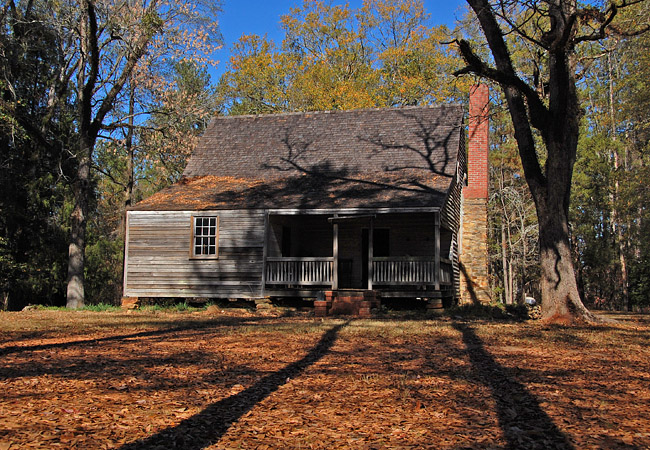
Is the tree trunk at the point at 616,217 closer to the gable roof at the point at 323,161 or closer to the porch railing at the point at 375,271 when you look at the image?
the gable roof at the point at 323,161

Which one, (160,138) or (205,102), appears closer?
(160,138)

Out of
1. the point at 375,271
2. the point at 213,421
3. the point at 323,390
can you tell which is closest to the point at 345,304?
the point at 375,271

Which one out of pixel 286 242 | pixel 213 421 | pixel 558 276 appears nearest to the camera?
pixel 213 421

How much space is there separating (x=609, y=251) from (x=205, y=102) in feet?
74.9

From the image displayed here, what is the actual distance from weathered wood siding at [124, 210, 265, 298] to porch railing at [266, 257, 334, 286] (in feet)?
1.64

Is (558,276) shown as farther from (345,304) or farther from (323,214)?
(323,214)

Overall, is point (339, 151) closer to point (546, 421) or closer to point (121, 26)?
point (121, 26)

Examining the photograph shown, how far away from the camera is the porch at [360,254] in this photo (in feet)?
60.4

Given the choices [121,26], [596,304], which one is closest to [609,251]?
[596,304]

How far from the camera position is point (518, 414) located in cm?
552

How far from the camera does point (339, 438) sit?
4785 mm

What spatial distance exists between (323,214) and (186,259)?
491 centimetres

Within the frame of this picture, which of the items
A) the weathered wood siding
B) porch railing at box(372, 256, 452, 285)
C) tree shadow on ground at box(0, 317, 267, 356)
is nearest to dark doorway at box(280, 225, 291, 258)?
the weathered wood siding

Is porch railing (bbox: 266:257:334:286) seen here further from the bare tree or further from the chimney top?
the chimney top
